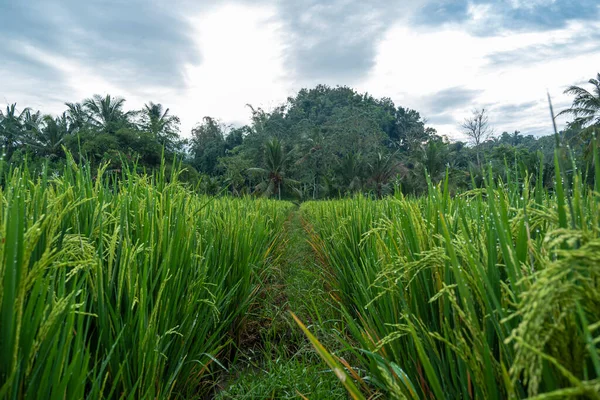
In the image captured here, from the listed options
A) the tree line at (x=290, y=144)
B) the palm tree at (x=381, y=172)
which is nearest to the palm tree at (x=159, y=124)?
the tree line at (x=290, y=144)

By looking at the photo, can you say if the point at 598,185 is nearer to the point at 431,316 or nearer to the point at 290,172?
the point at 431,316

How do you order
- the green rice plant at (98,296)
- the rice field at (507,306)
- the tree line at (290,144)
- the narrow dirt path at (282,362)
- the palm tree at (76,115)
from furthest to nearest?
the palm tree at (76,115), the tree line at (290,144), the narrow dirt path at (282,362), the green rice plant at (98,296), the rice field at (507,306)

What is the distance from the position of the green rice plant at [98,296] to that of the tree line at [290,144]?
13407 millimetres

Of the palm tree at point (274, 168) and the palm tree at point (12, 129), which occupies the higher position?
the palm tree at point (12, 129)

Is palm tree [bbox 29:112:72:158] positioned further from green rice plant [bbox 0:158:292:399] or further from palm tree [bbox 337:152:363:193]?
green rice plant [bbox 0:158:292:399]

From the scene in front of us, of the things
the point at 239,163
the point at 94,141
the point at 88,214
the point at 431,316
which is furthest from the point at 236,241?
the point at 239,163

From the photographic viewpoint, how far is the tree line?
915 inches

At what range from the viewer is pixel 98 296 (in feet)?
3.30

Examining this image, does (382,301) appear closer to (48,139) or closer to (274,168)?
(274,168)

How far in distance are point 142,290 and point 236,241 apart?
144 cm

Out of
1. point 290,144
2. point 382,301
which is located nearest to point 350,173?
point 290,144

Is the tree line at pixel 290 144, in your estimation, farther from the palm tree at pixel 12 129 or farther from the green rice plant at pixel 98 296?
the green rice plant at pixel 98 296

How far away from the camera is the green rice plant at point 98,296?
62 centimetres

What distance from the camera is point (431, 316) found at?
107 centimetres
